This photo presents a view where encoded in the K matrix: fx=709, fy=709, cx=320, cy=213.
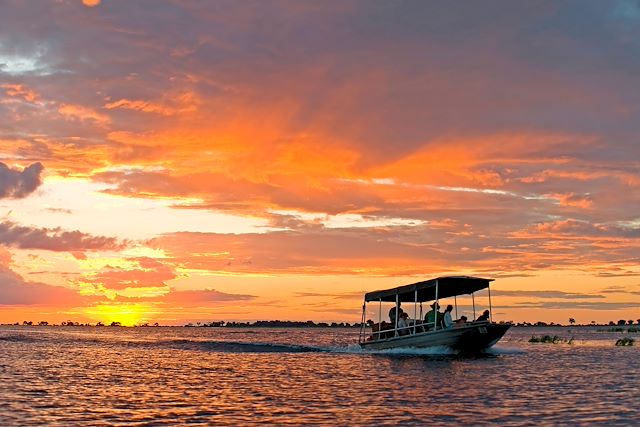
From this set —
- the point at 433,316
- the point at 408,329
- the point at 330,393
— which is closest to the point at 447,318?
the point at 433,316

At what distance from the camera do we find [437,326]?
47.1 meters

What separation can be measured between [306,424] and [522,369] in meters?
21.9

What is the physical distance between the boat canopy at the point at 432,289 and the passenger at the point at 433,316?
57.6 inches

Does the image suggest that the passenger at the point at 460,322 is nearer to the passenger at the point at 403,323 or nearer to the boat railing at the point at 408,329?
the boat railing at the point at 408,329

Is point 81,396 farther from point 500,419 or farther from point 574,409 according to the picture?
point 574,409

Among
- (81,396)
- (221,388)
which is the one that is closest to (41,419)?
(81,396)

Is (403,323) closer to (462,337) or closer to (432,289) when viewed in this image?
(432,289)

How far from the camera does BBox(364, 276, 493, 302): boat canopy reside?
45438mm

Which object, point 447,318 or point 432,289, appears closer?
point 447,318

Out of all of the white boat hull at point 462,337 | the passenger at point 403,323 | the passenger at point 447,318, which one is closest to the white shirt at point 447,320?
the passenger at point 447,318

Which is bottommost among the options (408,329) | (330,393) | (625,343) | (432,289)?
(330,393)

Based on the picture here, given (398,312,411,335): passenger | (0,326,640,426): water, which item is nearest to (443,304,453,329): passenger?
(0,326,640,426): water

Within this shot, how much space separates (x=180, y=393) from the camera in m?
29.5

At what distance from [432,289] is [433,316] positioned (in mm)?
2841
